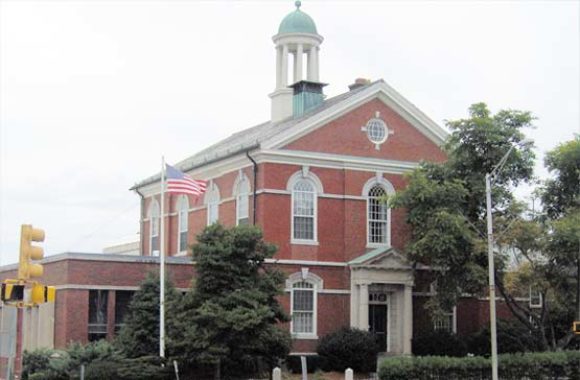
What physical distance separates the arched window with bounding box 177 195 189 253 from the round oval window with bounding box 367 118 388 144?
10744 millimetres

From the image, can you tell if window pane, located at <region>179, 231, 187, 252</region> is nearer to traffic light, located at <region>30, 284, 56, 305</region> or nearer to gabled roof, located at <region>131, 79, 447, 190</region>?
gabled roof, located at <region>131, 79, 447, 190</region>

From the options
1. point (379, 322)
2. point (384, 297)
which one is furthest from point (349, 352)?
point (384, 297)

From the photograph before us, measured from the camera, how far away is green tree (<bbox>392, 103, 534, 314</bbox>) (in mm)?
41406

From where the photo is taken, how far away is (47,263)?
43.5 metres

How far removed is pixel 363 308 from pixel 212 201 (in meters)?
9.65

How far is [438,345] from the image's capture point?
4506 centimetres

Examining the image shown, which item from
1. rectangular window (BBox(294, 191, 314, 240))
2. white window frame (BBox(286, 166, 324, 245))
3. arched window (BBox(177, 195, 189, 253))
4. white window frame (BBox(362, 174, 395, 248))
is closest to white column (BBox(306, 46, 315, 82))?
white window frame (BBox(362, 174, 395, 248))

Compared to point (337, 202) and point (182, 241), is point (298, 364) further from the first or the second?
point (182, 241)

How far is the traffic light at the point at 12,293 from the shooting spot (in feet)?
61.4

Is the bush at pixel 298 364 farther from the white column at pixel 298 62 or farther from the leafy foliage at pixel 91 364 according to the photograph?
the white column at pixel 298 62

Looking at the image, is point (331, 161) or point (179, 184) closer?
point (179, 184)

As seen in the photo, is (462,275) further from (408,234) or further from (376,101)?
(376,101)

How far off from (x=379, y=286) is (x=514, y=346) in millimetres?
7091

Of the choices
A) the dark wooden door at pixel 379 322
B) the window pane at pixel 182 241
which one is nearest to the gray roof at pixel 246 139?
the window pane at pixel 182 241
